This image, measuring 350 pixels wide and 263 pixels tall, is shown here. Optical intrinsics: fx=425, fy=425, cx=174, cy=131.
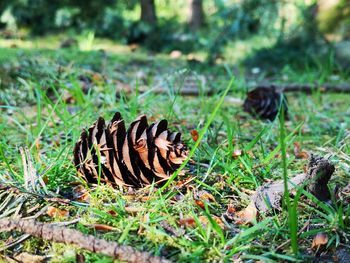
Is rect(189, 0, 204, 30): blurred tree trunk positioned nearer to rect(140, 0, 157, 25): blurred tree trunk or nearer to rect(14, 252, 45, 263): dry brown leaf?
rect(140, 0, 157, 25): blurred tree trunk

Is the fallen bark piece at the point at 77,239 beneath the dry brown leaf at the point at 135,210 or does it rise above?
above

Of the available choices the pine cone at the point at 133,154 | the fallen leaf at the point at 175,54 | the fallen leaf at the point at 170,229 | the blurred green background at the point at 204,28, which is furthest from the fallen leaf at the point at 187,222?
the fallen leaf at the point at 175,54

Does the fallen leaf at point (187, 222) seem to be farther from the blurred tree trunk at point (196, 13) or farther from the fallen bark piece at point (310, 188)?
the blurred tree trunk at point (196, 13)

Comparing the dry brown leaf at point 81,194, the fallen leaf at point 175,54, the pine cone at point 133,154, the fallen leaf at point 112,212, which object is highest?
the pine cone at point 133,154

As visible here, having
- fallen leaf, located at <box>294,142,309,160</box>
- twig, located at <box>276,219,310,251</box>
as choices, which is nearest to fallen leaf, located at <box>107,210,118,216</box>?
twig, located at <box>276,219,310,251</box>

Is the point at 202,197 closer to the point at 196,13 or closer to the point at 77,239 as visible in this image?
the point at 77,239

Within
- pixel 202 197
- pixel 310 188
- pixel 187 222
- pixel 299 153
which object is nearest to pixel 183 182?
pixel 202 197

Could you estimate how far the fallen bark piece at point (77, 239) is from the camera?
717mm

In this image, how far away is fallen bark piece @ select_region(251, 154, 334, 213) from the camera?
90cm

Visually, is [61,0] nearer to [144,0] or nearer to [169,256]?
[144,0]

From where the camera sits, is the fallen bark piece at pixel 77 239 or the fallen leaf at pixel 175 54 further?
the fallen leaf at pixel 175 54

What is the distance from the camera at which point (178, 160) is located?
977 millimetres

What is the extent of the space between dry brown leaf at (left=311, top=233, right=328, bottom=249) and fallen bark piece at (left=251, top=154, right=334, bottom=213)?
112 millimetres

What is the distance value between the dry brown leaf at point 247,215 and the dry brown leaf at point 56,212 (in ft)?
1.21
